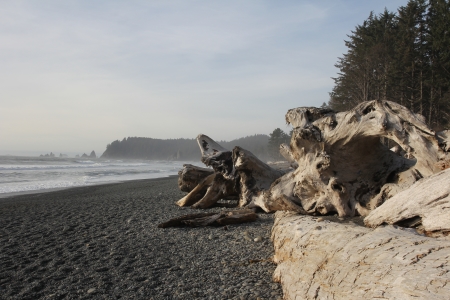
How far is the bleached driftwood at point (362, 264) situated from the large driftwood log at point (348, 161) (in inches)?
76.7

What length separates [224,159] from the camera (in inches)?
336

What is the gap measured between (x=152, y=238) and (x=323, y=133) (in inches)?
133

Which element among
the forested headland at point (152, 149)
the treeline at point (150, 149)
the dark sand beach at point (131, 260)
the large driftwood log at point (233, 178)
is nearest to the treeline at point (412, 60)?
the large driftwood log at point (233, 178)

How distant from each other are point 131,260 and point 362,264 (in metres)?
3.27

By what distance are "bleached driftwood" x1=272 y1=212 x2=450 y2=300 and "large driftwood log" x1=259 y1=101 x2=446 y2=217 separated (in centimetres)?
195

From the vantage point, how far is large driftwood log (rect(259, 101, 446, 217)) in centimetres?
470

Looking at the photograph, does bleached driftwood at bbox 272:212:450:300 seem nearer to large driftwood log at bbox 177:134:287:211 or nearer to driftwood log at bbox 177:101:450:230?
driftwood log at bbox 177:101:450:230

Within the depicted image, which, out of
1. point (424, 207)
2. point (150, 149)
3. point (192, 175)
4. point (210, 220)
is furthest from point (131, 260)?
point (150, 149)

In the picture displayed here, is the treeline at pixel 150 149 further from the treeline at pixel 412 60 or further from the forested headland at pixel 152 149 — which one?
the treeline at pixel 412 60

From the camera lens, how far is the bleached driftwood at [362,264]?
1.91m

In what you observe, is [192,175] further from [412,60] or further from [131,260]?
[412,60]

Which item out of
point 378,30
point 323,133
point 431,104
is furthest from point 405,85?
point 323,133

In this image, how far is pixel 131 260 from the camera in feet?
15.2

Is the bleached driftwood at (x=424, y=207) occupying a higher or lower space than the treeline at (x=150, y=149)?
lower
